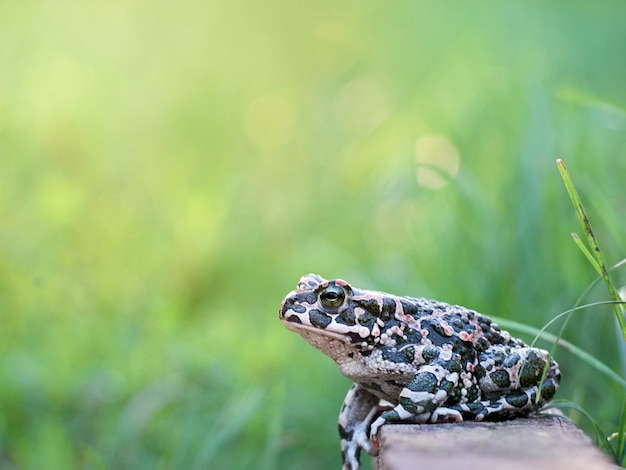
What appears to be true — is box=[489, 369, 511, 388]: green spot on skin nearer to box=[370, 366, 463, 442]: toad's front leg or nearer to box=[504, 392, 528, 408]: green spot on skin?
box=[504, 392, 528, 408]: green spot on skin

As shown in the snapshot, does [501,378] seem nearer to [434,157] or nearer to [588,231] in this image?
[588,231]

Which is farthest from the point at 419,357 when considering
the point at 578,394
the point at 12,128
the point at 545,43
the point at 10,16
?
the point at 10,16

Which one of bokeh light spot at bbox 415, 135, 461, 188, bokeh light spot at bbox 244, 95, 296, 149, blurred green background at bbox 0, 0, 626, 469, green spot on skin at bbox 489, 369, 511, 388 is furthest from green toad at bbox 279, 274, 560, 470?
bokeh light spot at bbox 244, 95, 296, 149

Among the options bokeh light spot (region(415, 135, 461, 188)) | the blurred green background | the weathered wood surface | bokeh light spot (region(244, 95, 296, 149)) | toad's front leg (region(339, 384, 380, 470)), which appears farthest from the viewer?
bokeh light spot (region(244, 95, 296, 149))

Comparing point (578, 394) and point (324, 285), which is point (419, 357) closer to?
point (324, 285)

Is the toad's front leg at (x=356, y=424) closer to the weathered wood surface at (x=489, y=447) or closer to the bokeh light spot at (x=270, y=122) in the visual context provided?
the weathered wood surface at (x=489, y=447)

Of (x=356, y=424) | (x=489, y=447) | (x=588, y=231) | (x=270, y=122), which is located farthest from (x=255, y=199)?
(x=489, y=447)
